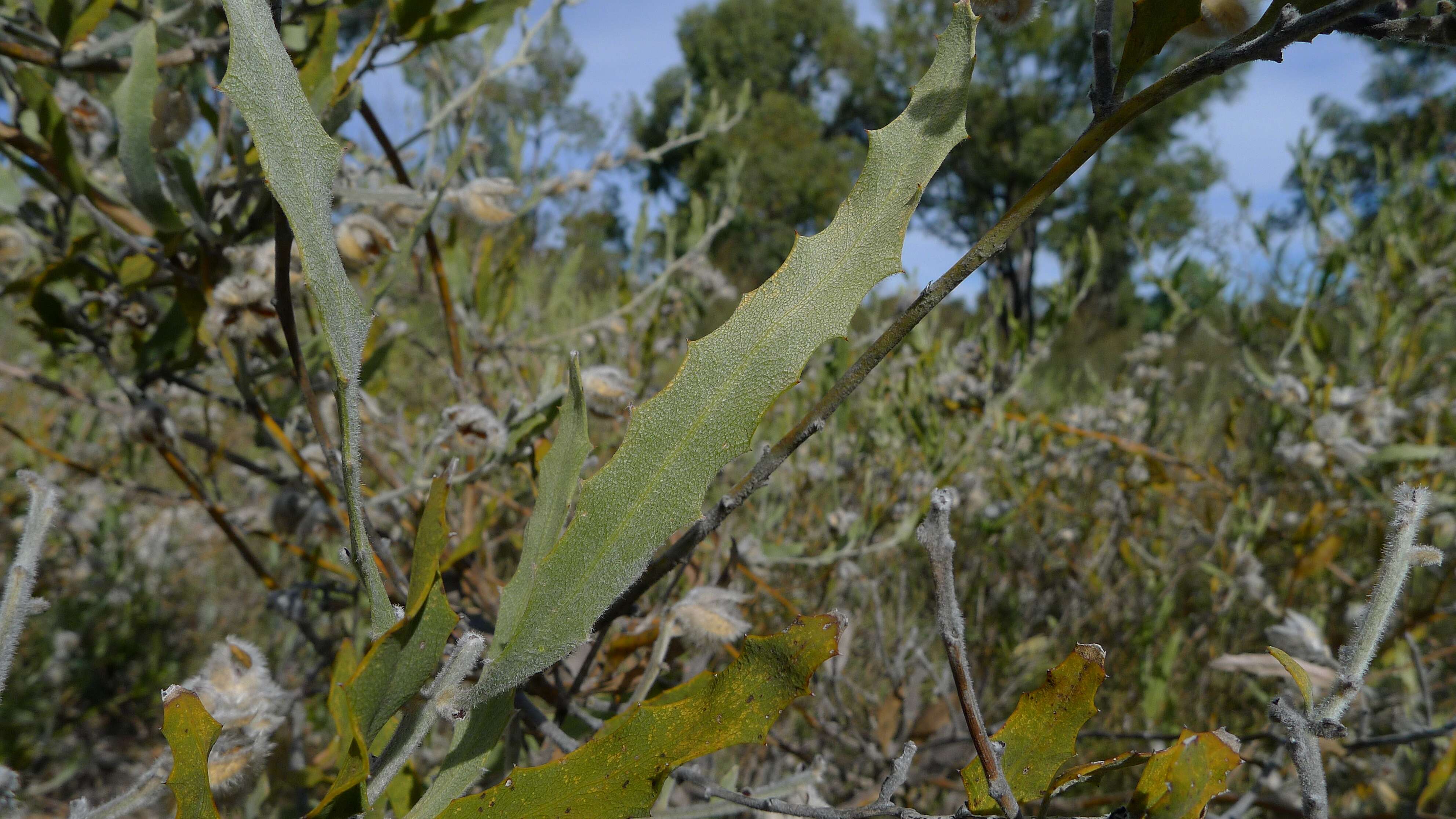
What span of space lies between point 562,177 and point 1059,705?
1030mm

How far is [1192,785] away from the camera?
0.27 m

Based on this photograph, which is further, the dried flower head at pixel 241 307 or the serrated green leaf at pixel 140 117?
the dried flower head at pixel 241 307

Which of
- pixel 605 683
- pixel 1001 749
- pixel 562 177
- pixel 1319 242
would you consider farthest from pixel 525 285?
pixel 1319 242

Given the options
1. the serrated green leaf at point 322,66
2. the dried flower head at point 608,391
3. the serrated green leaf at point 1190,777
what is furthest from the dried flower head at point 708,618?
the serrated green leaf at point 322,66

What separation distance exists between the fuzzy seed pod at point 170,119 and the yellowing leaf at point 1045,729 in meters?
0.68

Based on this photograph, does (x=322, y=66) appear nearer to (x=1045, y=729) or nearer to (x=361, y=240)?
(x=361, y=240)

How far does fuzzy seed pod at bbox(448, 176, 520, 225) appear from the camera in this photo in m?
0.82

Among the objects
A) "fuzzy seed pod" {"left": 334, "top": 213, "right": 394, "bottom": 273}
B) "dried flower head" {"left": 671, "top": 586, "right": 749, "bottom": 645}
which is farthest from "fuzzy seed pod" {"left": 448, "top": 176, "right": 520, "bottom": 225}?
"dried flower head" {"left": 671, "top": 586, "right": 749, "bottom": 645}

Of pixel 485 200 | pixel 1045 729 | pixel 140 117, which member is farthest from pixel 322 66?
pixel 1045 729

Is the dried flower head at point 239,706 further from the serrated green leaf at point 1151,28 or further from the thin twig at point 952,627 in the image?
the serrated green leaf at point 1151,28

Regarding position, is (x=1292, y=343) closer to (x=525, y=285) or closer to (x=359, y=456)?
(x=525, y=285)

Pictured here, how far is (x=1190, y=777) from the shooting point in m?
0.27

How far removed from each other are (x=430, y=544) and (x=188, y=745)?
0.09m

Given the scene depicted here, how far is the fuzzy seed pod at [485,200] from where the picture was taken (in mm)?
818
